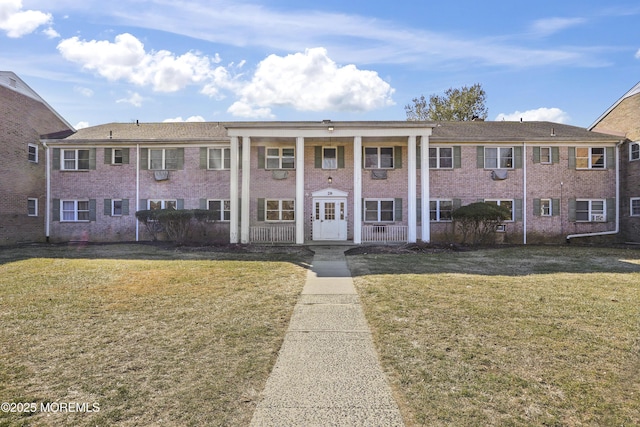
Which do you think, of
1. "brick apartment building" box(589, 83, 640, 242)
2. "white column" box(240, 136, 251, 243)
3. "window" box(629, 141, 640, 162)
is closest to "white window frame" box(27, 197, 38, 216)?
"white column" box(240, 136, 251, 243)

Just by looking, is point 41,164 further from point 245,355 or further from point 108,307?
point 245,355

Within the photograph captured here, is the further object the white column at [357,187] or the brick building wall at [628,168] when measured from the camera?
the brick building wall at [628,168]

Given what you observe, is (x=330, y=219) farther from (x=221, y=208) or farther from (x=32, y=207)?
(x=32, y=207)

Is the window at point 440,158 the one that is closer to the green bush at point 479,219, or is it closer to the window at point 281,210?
the green bush at point 479,219

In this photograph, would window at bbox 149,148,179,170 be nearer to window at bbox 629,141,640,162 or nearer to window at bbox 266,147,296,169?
window at bbox 266,147,296,169

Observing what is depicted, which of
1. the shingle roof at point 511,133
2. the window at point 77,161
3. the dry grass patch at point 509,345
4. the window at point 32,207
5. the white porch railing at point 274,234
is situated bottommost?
the dry grass patch at point 509,345

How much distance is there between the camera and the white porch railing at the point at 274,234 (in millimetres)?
17453

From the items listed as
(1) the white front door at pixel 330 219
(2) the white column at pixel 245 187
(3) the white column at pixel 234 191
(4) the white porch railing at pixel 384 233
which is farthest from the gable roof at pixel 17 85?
(4) the white porch railing at pixel 384 233

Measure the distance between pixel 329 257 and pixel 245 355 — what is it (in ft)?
29.0

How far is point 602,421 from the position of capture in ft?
9.67

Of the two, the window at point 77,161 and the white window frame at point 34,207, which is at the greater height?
the window at point 77,161

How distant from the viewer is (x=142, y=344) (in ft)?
15.1

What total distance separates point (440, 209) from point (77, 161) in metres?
19.2

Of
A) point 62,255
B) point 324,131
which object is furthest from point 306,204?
point 62,255
